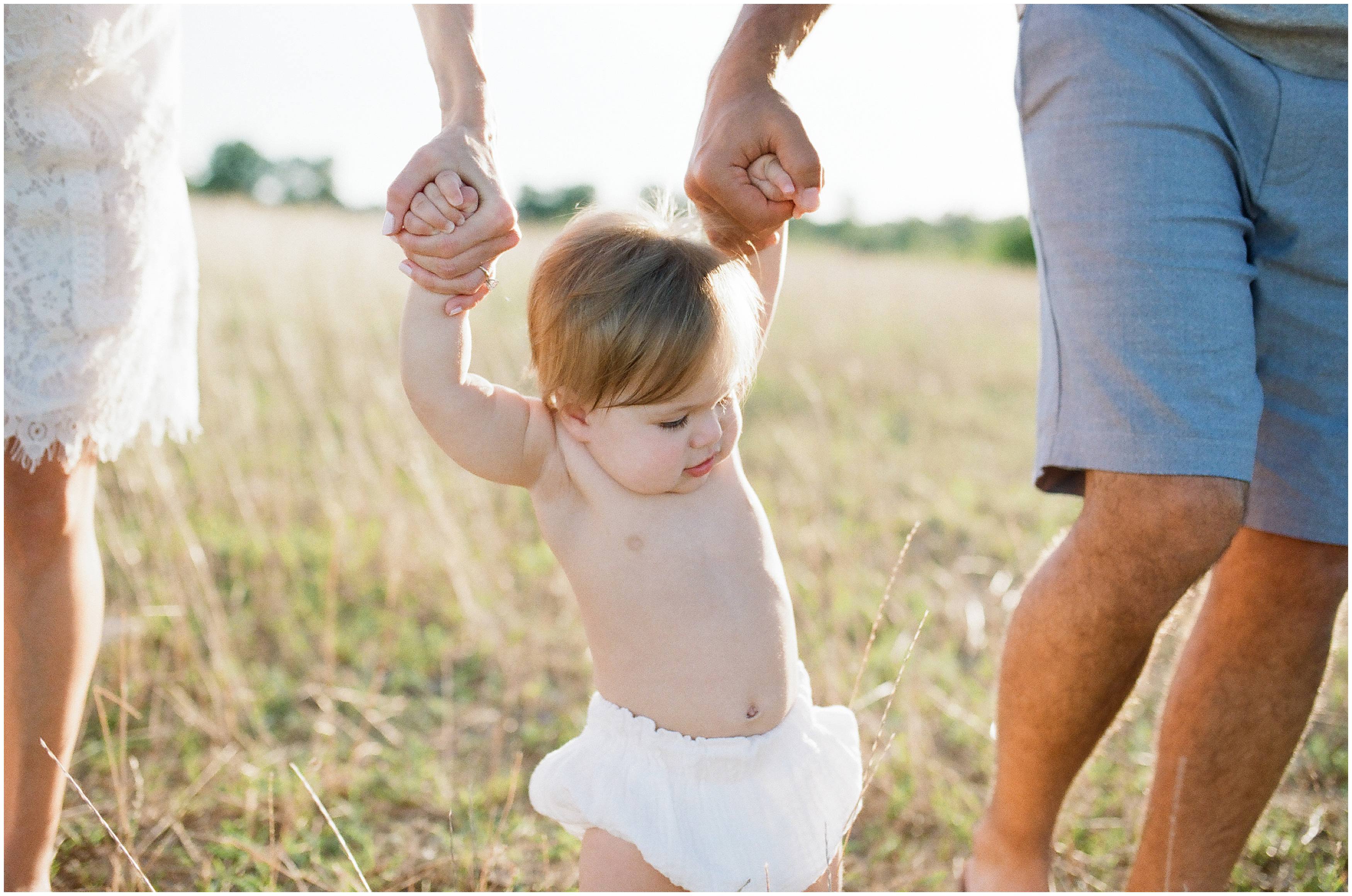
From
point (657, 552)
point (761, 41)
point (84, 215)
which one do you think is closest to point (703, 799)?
point (657, 552)

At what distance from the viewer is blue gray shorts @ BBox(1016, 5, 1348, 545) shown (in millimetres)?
1693

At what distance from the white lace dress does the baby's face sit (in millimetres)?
865

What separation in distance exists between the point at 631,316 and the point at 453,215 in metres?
0.27

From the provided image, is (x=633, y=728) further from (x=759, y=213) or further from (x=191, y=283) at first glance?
(x=191, y=283)

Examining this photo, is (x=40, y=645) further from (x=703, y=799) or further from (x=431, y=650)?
(x=431, y=650)

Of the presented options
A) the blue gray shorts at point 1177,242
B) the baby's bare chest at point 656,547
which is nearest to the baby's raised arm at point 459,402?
the baby's bare chest at point 656,547

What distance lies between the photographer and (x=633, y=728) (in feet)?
5.22

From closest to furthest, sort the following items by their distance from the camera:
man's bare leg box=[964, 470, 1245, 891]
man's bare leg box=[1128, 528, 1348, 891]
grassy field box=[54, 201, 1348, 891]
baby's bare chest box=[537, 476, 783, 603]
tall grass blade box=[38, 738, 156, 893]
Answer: tall grass blade box=[38, 738, 156, 893] → baby's bare chest box=[537, 476, 783, 603] → man's bare leg box=[964, 470, 1245, 891] → man's bare leg box=[1128, 528, 1348, 891] → grassy field box=[54, 201, 1348, 891]

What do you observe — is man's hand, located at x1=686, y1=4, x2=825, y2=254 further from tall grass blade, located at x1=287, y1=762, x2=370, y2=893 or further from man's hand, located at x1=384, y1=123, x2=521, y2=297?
tall grass blade, located at x1=287, y1=762, x2=370, y2=893

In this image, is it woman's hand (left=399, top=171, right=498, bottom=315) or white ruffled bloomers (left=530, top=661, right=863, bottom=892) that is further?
white ruffled bloomers (left=530, top=661, right=863, bottom=892)

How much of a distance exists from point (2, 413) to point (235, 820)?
1.12 m

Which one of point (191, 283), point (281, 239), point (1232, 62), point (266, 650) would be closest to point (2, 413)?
point (191, 283)

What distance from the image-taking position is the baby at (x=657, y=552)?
150 cm

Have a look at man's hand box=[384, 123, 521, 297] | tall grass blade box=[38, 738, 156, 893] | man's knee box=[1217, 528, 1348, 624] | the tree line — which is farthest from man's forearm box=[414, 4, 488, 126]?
the tree line
